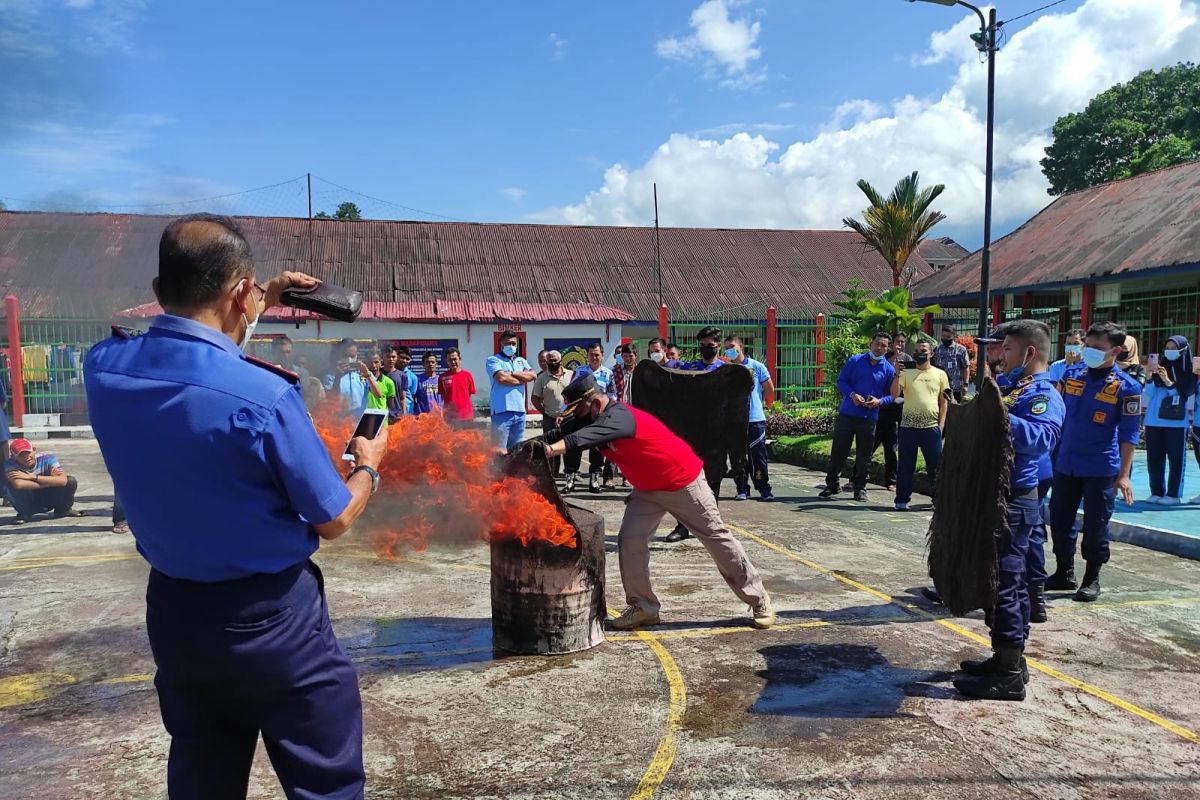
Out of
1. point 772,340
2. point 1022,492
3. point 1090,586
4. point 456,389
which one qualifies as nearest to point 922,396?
point 1090,586

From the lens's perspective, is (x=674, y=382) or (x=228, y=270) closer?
(x=228, y=270)

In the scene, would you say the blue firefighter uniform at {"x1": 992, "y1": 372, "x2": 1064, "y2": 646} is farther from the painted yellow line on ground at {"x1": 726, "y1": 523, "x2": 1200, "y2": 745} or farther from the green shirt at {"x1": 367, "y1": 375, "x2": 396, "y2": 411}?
the green shirt at {"x1": 367, "y1": 375, "x2": 396, "y2": 411}

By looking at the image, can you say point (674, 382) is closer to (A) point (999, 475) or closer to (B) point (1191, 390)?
(A) point (999, 475)

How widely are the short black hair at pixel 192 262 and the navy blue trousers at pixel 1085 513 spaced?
6227 mm

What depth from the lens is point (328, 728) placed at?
212 cm

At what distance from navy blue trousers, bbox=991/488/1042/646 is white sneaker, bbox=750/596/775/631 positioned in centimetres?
147

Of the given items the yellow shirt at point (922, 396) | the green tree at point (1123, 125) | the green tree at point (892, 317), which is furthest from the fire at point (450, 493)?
the green tree at point (1123, 125)

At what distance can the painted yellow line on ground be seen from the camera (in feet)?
13.1

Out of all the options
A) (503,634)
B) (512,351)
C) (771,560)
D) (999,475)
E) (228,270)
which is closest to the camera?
(228,270)

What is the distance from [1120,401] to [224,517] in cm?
656

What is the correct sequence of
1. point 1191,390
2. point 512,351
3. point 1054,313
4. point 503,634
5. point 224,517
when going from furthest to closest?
1. point 1054,313
2. point 512,351
3. point 1191,390
4. point 503,634
5. point 224,517

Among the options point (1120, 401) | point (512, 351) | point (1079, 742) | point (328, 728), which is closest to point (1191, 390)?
point (1120, 401)

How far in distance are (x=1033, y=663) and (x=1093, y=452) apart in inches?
84.4

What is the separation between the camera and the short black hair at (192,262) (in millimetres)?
2053
